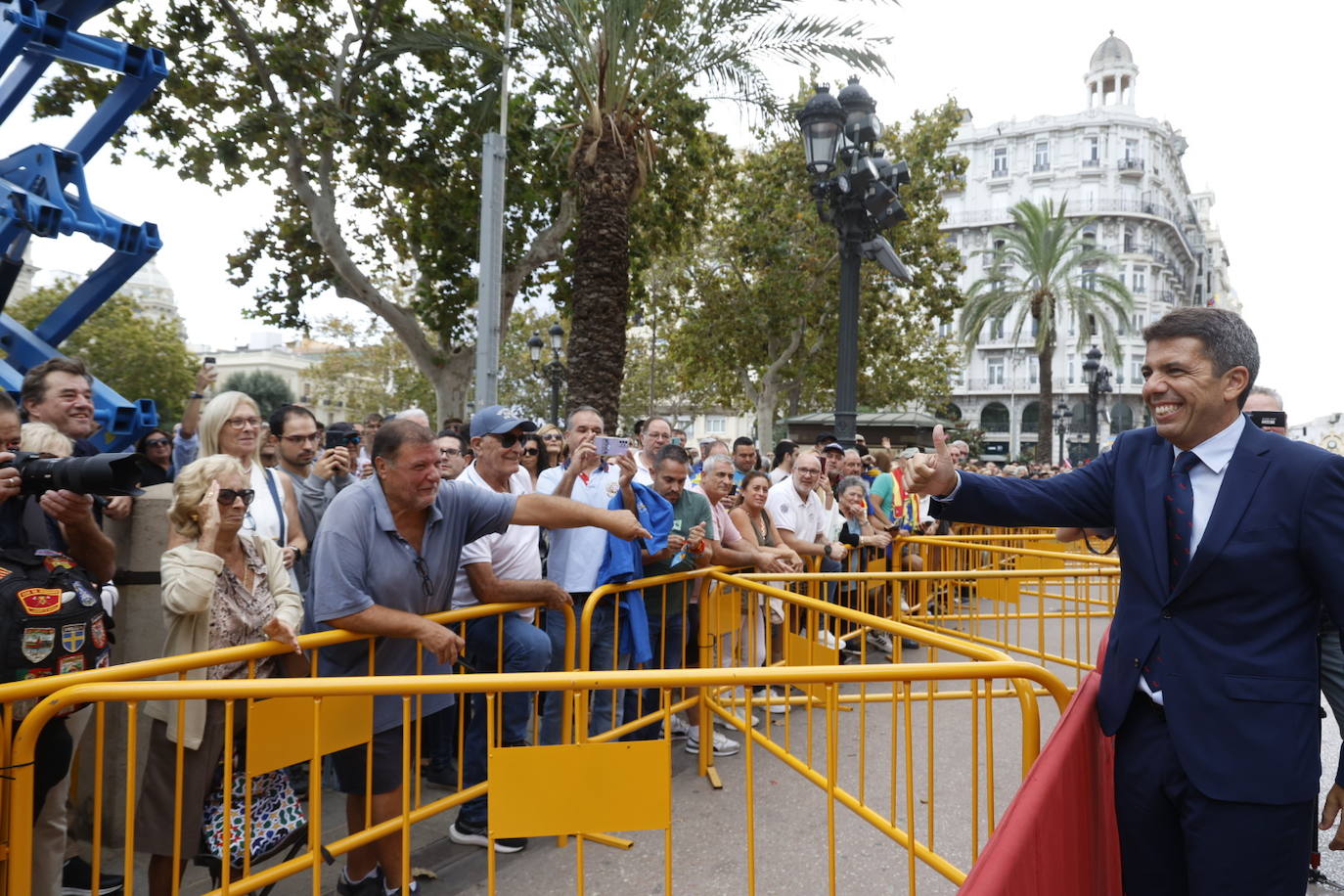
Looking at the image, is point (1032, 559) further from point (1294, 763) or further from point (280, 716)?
point (280, 716)

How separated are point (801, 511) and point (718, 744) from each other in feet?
7.50

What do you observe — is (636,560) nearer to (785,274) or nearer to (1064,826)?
(1064,826)

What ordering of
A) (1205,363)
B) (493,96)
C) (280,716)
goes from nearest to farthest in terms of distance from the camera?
(1205,363), (280,716), (493,96)

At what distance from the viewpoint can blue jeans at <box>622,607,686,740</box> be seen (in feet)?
15.7

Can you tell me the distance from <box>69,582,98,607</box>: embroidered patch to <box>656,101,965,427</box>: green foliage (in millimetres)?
18434

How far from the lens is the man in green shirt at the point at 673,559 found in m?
4.95

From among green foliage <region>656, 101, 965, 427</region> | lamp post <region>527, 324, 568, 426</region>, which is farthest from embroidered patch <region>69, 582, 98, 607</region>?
green foliage <region>656, 101, 965, 427</region>

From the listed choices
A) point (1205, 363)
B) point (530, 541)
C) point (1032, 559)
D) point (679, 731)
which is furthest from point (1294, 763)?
point (1032, 559)

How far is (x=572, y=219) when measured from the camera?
563 inches

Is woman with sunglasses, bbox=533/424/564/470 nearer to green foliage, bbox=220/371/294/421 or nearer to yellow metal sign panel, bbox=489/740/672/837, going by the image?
yellow metal sign panel, bbox=489/740/672/837

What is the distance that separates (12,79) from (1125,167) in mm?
73896

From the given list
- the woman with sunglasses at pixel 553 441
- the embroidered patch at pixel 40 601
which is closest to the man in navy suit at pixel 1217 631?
the embroidered patch at pixel 40 601

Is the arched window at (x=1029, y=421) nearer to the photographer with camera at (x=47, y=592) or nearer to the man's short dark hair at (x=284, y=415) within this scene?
the man's short dark hair at (x=284, y=415)

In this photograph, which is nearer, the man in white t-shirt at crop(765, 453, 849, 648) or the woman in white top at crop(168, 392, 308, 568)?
the woman in white top at crop(168, 392, 308, 568)
